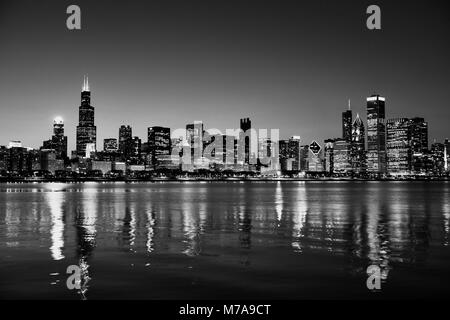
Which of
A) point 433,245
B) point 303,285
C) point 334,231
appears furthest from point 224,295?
point 334,231

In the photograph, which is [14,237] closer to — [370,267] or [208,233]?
[208,233]

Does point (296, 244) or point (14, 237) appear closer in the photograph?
point (296, 244)

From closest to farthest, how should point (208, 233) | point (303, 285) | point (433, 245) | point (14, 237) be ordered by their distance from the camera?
point (303, 285)
point (433, 245)
point (14, 237)
point (208, 233)

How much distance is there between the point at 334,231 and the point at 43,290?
63.8 feet

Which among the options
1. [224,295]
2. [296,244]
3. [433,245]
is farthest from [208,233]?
[224,295]

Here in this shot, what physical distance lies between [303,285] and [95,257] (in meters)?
9.15

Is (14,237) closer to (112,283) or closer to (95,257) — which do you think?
(95,257)
